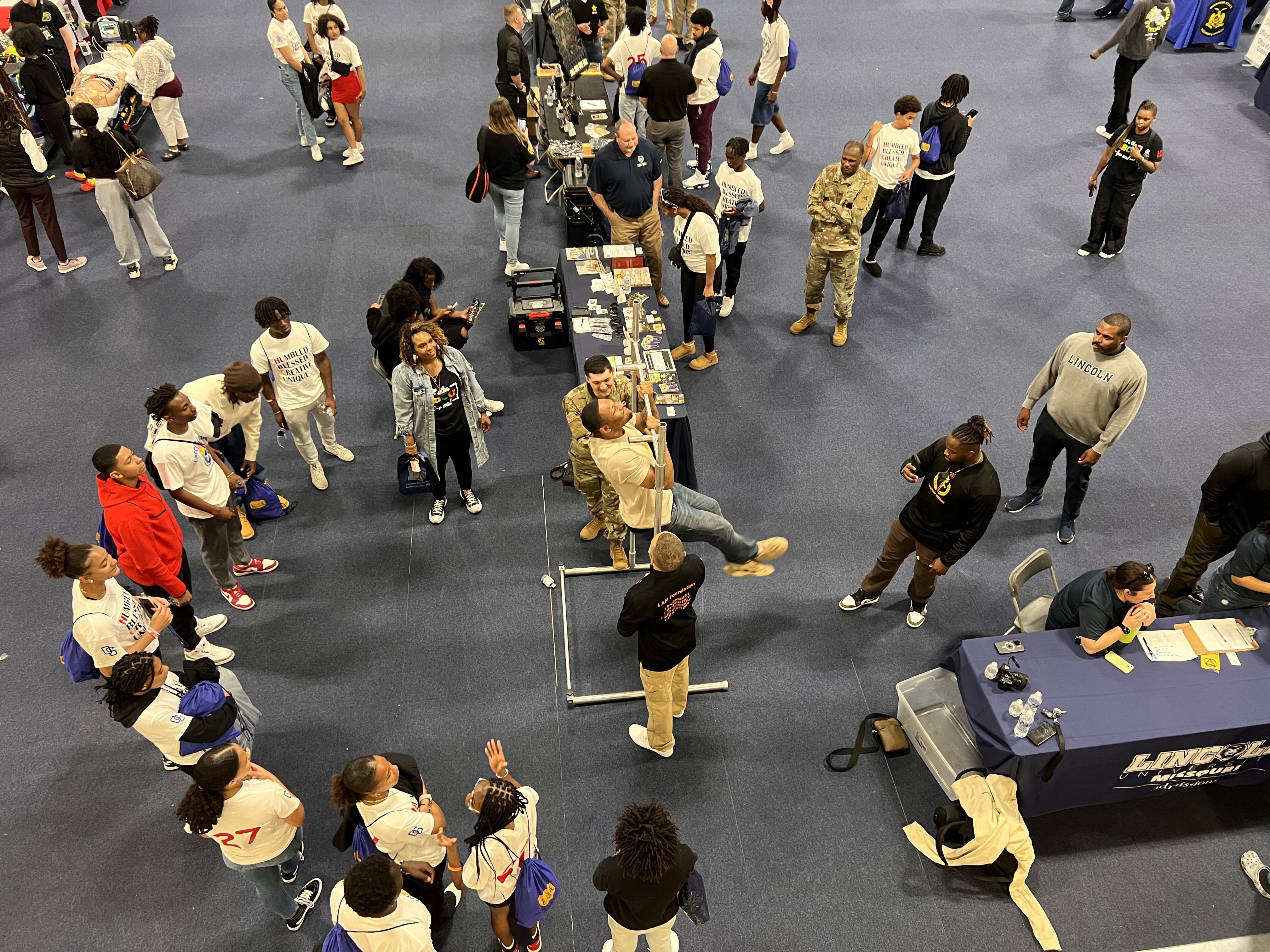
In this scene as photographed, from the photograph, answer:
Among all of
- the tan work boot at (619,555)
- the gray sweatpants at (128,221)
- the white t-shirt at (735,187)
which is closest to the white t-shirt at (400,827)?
the tan work boot at (619,555)

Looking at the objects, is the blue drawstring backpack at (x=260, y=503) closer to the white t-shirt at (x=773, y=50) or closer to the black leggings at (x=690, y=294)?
the black leggings at (x=690, y=294)

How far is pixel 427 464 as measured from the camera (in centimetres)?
602

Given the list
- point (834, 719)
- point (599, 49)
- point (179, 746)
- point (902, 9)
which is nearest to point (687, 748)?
point (834, 719)

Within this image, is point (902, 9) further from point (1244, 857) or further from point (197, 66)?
point (1244, 857)

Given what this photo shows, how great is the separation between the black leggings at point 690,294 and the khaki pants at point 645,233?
254 mm

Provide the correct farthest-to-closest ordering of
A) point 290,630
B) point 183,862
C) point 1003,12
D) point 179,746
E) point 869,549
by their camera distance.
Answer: point 1003,12 < point 869,549 < point 290,630 < point 183,862 < point 179,746

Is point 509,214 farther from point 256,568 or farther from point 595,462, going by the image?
point 256,568

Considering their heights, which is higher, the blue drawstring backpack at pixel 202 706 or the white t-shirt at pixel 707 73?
the white t-shirt at pixel 707 73

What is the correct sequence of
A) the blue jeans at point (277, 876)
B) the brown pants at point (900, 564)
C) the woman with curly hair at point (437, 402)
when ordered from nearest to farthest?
the blue jeans at point (277, 876)
the brown pants at point (900, 564)
the woman with curly hair at point (437, 402)

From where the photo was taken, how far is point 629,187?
6.90 meters

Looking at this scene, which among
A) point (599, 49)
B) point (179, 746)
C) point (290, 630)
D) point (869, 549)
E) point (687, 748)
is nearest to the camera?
point (179, 746)

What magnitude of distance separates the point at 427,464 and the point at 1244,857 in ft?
17.0

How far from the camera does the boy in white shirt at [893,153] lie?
24.4ft

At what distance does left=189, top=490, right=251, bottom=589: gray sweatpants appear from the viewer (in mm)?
5129
